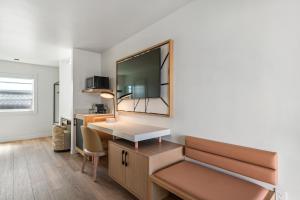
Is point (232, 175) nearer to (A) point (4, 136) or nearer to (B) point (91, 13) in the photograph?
(B) point (91, 13)

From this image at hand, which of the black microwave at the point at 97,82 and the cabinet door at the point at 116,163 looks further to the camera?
the black microwave at the point at 97,82

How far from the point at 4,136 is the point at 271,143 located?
6.67 m

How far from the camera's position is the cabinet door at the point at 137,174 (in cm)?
180

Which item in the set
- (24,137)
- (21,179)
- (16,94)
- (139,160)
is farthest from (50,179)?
(16,94)

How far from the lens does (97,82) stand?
360cm

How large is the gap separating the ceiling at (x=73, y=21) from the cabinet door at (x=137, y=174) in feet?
6.59

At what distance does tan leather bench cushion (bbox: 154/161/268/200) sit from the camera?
1305 millimetres

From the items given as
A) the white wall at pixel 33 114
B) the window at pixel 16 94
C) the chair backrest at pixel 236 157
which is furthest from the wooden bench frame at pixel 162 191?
the window at pixel 16 94

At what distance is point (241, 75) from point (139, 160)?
147 centimetres

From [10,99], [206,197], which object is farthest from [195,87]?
[10,99]

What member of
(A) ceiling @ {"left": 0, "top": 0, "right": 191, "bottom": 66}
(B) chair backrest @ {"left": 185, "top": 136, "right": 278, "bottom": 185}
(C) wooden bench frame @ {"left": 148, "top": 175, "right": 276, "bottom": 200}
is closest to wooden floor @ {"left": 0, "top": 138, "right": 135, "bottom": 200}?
(C) wooden bench frame @ {"left": 148, "top": 175, "right": 276, "bottom": 200}

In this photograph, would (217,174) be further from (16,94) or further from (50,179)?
(16,94)

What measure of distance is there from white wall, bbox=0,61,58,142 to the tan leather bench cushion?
5.39 meters

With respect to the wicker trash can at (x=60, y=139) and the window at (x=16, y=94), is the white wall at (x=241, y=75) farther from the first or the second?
the window at (x=16, y=94)
